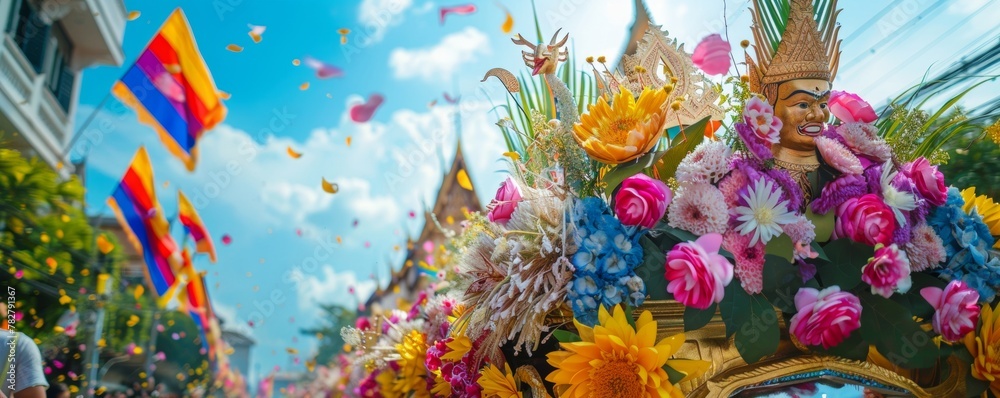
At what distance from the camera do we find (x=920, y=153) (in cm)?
271

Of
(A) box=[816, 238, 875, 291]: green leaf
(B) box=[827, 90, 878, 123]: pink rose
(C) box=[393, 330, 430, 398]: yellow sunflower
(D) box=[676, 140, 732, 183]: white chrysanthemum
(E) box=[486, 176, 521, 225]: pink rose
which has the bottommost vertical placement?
(C) box=[393, 330, 430, 398]: yellow sunflower

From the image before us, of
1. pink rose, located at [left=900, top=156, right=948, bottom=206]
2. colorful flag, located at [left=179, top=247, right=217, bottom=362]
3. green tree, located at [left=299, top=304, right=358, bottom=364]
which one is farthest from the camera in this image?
green tree, located at [left=299, top=304, right=358, bottom=364]

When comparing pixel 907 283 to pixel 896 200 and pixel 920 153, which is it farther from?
pixel 920 153

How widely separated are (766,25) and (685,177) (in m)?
0.70

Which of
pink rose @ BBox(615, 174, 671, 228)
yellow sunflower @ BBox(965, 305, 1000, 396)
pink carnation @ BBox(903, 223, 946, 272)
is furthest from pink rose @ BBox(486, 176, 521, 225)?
yellow sunflower @ BBox(965, 305, 1000, 396)

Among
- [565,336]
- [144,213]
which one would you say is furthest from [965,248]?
[144,213]

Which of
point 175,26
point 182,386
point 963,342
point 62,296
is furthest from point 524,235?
point 182,386

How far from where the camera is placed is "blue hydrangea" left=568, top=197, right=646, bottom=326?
2.08 metres

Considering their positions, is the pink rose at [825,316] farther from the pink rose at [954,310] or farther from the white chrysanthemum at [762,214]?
the pink rose at [954,310]

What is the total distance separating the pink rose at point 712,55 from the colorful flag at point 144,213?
344 inches

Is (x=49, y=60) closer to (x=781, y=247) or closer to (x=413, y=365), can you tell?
(x=413, y=365)

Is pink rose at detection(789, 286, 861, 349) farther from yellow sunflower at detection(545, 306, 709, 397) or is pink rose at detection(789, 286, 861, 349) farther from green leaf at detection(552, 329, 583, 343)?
green leaf at detection(552, 329, 583, 343)

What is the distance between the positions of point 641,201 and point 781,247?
17.1 inches

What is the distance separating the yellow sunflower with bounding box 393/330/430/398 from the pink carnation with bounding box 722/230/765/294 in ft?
5.53
